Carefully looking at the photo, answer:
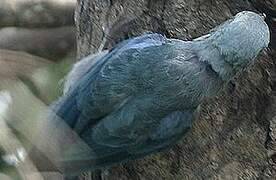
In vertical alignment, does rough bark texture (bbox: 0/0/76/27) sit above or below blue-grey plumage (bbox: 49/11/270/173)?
below

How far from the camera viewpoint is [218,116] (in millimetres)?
1321

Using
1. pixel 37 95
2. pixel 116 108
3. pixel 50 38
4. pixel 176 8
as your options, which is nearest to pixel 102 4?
pixel 176 8

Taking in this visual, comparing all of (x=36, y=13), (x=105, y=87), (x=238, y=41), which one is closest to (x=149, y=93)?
(x=105, y=87)

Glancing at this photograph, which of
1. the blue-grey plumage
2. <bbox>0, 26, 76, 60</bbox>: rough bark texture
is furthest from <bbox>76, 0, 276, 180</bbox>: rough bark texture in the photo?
<bbox>0, 26, 76, 60</bbox>: rough bark texture

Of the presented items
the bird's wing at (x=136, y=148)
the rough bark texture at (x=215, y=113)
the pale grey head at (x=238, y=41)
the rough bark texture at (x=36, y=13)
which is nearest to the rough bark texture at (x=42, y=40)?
the rough bark texture at (x=36, y=13)

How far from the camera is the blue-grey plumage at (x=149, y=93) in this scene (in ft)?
4.00

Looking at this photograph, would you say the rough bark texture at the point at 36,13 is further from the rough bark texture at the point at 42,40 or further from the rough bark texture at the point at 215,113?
the rough bark texture at the point at 215,113

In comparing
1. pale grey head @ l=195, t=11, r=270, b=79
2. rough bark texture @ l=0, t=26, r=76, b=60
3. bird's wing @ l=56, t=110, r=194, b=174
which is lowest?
rough bark texture @ l=0, t=26, r=76, b=60

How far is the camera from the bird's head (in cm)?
113

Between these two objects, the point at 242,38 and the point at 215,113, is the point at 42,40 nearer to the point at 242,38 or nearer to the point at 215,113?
the point at 215,113

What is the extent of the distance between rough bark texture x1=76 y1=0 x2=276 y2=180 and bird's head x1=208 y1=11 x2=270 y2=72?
96 mm

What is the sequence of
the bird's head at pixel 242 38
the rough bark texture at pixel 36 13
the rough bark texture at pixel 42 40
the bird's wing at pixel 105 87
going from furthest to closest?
the rough bark texture at pixel 36 13, the rough bark texture at pixel 42 40, the bird's wing at pixel 105 87, the bird's head at pixel 242 38

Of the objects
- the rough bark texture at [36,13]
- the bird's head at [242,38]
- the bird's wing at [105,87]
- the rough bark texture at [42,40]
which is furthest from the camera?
the rough bark texture at [36,13]

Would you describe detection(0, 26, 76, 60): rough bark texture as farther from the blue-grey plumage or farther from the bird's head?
the bird's head
